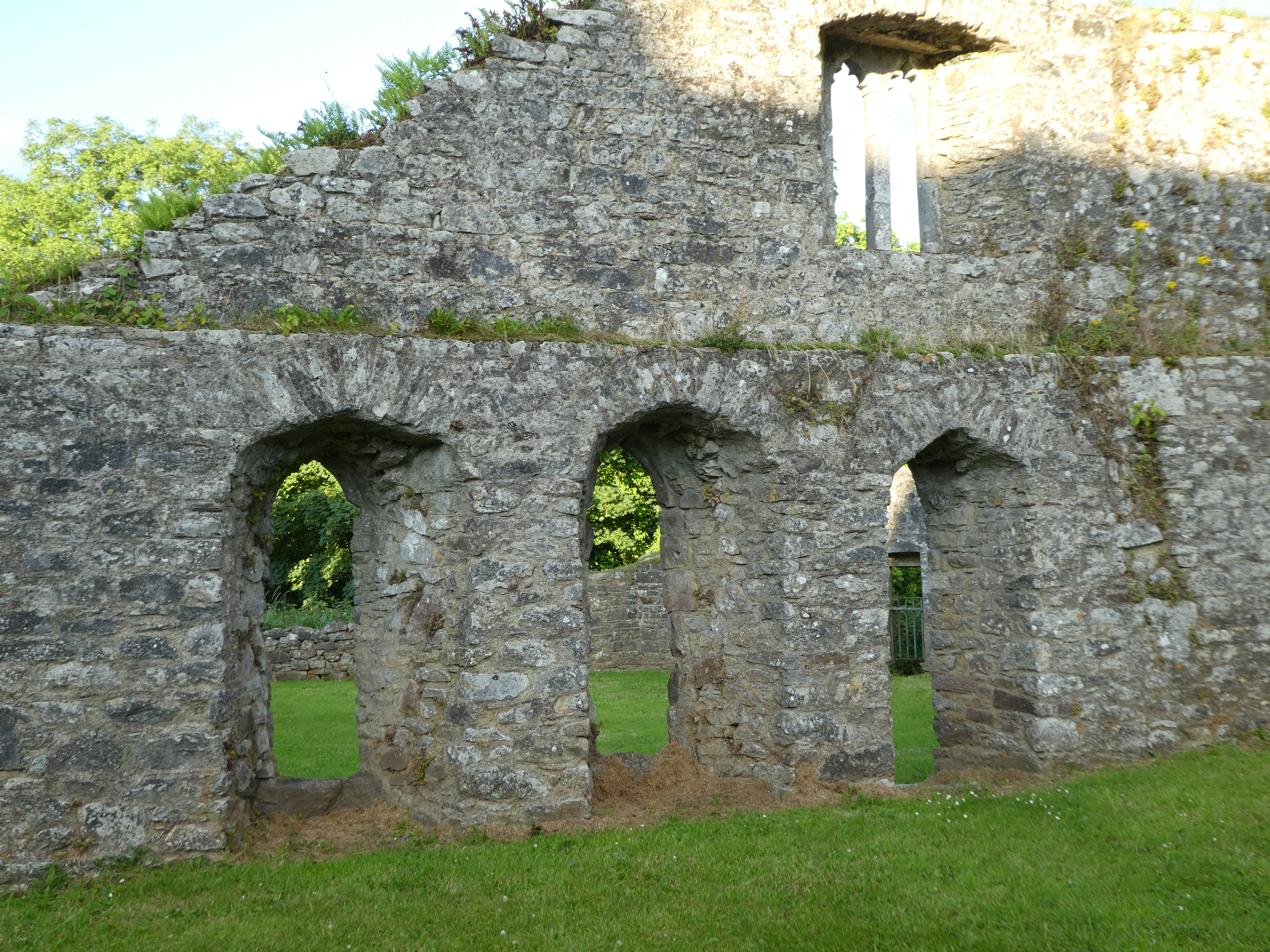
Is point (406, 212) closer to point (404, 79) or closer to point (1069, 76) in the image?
point (404, 79)

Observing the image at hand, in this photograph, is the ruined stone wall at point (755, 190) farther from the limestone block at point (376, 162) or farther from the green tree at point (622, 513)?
the green tree at point (622, 513)

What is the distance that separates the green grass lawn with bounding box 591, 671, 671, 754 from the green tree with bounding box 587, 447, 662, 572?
16.2 ft

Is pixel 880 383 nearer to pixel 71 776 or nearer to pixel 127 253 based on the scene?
pixel 127 253

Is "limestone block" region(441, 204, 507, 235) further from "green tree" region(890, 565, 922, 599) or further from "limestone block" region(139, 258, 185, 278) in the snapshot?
"green tree" region(890, 565, 922, 599)

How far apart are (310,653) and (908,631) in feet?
31.6

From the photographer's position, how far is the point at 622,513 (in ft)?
63.5

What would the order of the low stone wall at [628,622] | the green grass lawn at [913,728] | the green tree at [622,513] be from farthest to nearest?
1. the green tree at [622,513]
2. the low stone wall at [628,622]
3. the green grass lawn at [913,728]

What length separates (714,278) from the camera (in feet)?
20.9

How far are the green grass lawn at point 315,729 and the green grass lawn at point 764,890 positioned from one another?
171 centimetres

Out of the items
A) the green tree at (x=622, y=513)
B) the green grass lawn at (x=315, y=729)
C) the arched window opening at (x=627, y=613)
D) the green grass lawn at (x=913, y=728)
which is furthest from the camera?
the green tree at (x=622, y=513)

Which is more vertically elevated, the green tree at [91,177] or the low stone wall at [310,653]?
the green tree at [91,177]

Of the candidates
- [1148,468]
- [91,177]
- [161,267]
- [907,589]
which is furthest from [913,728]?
[91,177]

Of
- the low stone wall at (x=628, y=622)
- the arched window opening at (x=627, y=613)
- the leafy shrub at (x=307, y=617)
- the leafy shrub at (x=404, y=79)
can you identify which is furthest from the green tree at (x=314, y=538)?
the leafy shrub at (x=404, y=79)

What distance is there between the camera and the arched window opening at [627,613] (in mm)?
10016
